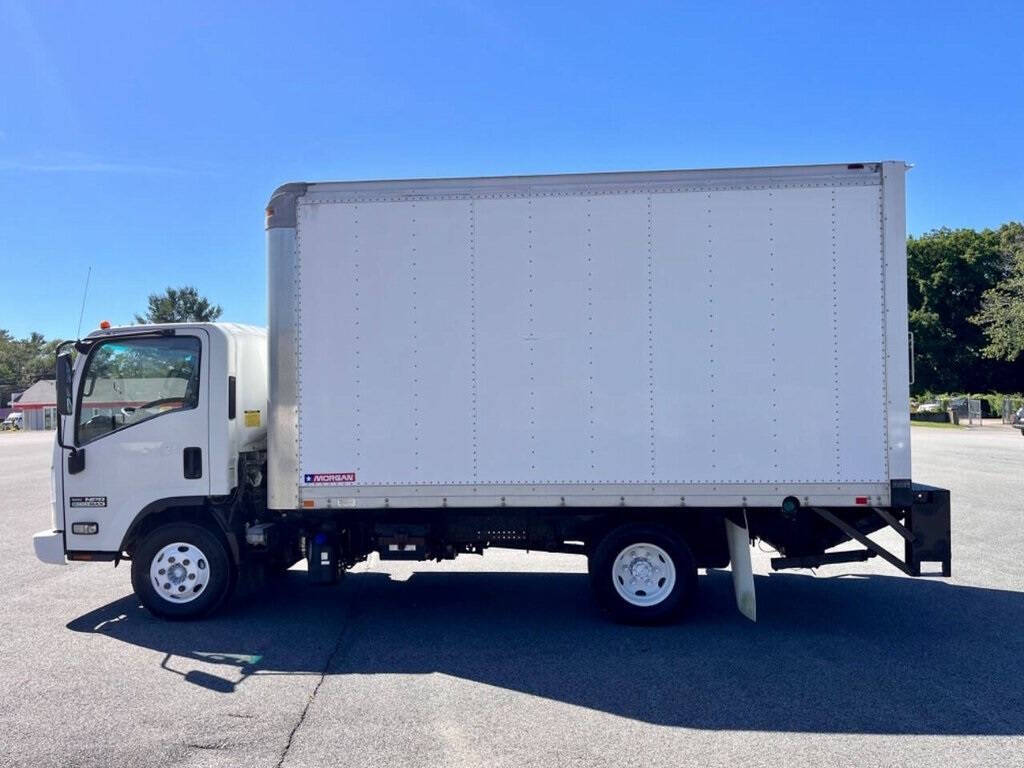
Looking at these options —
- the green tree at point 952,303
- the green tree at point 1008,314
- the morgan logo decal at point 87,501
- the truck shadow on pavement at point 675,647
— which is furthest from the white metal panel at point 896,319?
the green tree at point 952,303

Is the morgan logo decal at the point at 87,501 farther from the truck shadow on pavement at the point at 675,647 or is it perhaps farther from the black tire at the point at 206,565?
the truck shadow on pavement at the point at 675,647

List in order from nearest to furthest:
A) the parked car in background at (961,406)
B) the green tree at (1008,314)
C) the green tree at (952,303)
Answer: the green tree at (1008,314) → the parked car in background at (961,406) → the green tree at (952,303)

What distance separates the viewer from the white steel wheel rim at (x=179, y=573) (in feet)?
21.3

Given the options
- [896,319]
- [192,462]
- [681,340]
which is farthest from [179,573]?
[896,319]

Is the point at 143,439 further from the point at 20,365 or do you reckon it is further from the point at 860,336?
the point at 20,365

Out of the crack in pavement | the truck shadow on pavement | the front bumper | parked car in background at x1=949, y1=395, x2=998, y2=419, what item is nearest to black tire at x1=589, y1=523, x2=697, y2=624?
the truck shadow on pavement

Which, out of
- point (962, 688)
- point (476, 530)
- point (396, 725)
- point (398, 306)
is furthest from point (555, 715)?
point (398, 306)

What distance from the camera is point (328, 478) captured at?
20.4ft

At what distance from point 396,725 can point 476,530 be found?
220 centimetres

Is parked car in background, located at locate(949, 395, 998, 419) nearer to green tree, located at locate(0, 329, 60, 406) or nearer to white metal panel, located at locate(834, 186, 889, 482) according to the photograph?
white metal panel, located at locate(834, 186, 889, 482)

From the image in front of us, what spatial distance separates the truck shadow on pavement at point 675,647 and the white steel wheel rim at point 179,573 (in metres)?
0.28

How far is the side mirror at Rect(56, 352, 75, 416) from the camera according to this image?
6246 mm

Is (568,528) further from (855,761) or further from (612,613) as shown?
(855,761)

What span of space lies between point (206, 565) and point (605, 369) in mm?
3729
